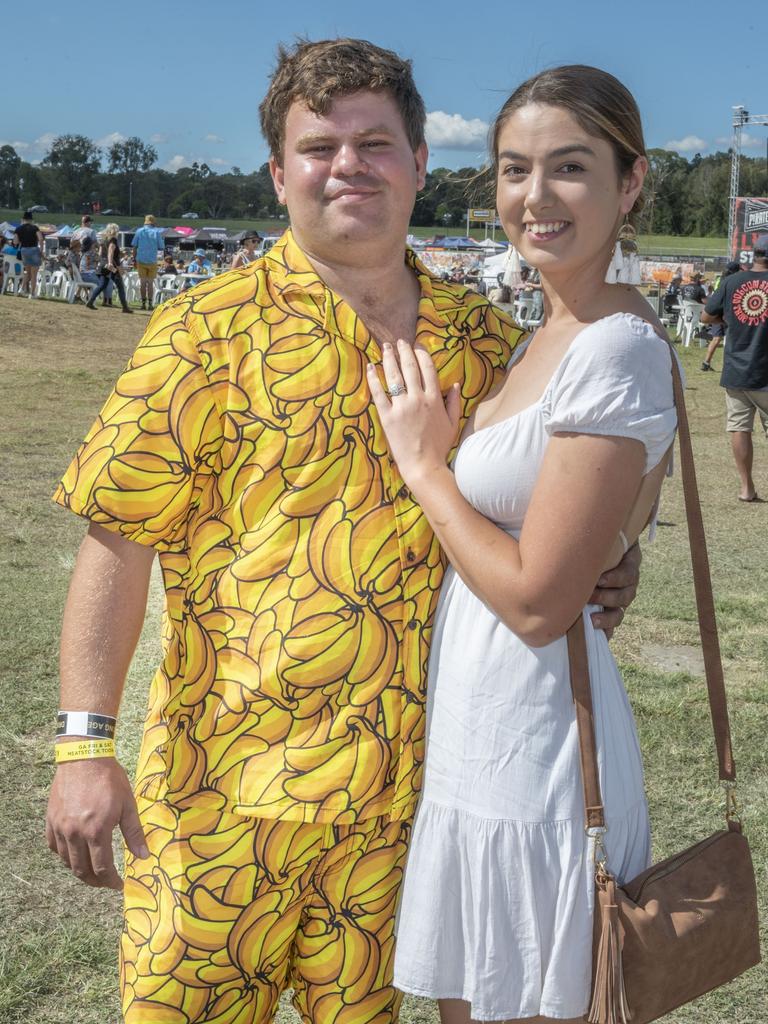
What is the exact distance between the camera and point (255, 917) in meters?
1.90

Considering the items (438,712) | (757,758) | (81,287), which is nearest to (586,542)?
(438,712)

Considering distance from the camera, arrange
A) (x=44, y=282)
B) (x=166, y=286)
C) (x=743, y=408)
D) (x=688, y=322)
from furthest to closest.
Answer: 1. (x=166, y=286)
2. (x=44, y=282)
3. (x=688, y=322)
4. (x=743, y=408)

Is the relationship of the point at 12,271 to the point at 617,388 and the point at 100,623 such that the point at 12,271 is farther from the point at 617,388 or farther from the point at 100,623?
the point at 617,388

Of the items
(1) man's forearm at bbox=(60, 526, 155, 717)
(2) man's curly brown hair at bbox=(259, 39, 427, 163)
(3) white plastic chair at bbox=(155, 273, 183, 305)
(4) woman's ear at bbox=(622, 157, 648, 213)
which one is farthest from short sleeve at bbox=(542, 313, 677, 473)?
(3) white plastic chair at bbox=(155, 273, 183, 305)

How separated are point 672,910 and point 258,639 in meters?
0.84

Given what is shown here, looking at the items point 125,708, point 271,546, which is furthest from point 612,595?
point 125,708

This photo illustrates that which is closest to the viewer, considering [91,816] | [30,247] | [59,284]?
[91,816]

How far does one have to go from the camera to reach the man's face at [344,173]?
2000mm

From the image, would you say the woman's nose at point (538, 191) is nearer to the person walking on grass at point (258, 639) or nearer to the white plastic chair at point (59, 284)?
the person walking on grass at point (258, 639)

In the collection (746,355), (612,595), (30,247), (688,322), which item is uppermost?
(30,247)

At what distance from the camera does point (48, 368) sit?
15227 millimetres

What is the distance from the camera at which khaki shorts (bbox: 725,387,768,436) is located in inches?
360

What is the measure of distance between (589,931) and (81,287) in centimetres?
2463

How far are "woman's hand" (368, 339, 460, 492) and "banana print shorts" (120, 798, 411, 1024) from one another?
0.65 meters
